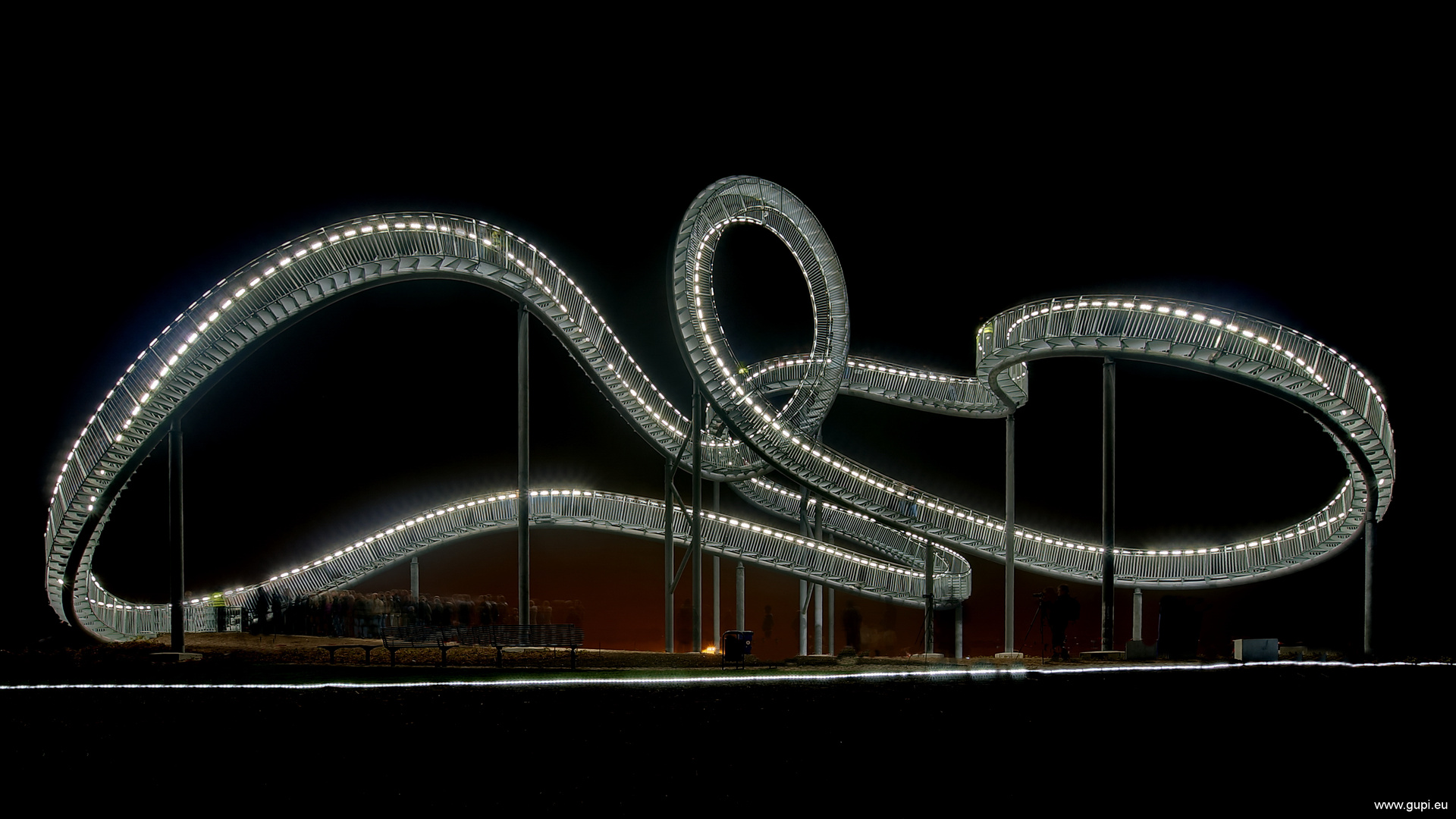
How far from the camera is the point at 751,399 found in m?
21.8

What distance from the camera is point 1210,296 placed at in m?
25.7

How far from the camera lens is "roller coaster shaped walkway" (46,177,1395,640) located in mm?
18578

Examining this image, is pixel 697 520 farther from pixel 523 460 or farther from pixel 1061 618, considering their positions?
pixel 1061 618

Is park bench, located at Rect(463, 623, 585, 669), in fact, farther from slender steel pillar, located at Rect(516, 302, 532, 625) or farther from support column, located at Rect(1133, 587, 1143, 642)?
support column, located at Rect(1133, 587, 1143, 642)

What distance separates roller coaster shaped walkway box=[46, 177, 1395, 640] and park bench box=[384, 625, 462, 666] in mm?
5370

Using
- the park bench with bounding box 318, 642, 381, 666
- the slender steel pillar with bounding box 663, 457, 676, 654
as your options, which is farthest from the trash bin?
the slender steel pillar with bounding box 663, 457, 676, 654

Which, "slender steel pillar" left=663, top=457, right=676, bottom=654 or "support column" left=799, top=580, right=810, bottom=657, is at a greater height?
"slender steel pillar" left=663, top=457, right=676, bottom=654

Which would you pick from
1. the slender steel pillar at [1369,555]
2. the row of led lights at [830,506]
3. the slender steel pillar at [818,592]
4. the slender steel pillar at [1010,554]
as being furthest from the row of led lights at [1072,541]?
the slender steel pillar at [818,592]

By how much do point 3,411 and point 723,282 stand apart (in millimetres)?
18279

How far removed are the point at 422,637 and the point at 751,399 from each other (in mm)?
7773

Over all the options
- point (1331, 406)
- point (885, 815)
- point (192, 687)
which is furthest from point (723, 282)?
point (885, 815)

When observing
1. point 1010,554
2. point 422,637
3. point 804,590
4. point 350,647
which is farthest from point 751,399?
point 350,647

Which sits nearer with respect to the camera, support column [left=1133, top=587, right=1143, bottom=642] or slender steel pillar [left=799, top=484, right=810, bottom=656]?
support column [left=1133, top=587, right=1143, bottom=642]

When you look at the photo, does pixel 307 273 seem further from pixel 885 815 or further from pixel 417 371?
pixel 885 815
